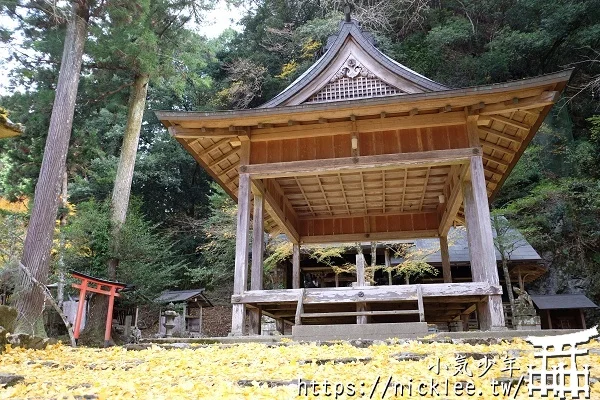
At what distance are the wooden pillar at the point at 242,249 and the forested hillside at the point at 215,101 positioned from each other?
526cm

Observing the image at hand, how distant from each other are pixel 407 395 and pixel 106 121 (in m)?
25.9

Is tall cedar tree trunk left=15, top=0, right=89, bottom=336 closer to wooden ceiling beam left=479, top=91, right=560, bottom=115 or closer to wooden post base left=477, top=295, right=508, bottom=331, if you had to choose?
wooden post base left=477, top=295, right=508, bottom=331

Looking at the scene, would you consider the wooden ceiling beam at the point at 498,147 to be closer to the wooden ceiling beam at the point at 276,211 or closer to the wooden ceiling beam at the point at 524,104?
the wooden ceiling beam at the point at 524,104

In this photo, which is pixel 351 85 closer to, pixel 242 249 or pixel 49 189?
pixel 242 249

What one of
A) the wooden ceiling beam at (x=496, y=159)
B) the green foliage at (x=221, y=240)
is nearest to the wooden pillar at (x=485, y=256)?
the wooden ceiling beam at (x=496, y=159)

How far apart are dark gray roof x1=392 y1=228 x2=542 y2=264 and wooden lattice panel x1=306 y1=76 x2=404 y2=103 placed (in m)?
9.66

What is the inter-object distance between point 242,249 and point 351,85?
3.92 meters

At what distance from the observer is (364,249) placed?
18.8 m

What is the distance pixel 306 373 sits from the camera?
3.90 m

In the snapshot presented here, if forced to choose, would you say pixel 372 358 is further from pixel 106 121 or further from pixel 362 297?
pixel 106 121

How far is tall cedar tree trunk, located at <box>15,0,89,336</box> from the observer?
9.80 meters

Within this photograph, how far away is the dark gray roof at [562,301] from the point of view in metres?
17.5

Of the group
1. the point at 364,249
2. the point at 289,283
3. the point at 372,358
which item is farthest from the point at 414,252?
the point at 372,358

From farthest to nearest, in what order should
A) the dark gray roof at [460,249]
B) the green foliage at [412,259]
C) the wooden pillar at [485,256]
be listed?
the dark gray roof at [460,249] < the green foliage at [412,259] < the wooden pillar at [485,256]
